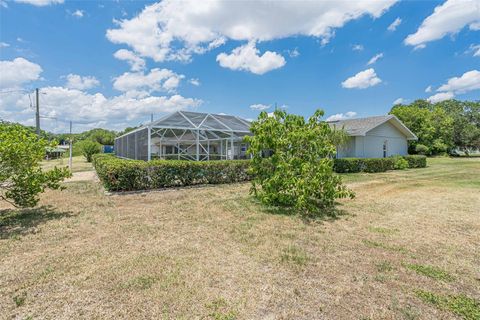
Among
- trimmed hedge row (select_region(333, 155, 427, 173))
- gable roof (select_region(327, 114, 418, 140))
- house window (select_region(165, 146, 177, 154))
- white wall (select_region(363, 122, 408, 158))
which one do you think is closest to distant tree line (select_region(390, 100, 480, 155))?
white wall (select_region(363, 122, 408, 158))

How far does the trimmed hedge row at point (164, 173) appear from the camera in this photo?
8688 mm

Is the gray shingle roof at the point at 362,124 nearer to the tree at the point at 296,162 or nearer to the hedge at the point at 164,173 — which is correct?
the hedge at the point at 164,173

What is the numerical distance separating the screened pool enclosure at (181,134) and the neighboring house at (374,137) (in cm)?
828

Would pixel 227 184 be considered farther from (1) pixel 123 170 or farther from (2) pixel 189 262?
(2) pixel 189 262

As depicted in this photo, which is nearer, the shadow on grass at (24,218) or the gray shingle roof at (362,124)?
the shadow on grass at (24,218)

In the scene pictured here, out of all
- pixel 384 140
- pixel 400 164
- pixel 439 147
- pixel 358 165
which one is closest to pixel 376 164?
pixel 358 165

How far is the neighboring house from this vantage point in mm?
18797

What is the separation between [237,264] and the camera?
11.9 feet

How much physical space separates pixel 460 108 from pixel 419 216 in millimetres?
51572

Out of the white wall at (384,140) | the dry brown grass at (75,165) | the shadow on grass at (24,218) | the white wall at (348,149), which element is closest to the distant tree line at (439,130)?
the white wall at (384,140)

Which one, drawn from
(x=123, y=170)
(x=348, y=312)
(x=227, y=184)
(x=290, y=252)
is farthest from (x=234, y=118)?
(x=348, y=312)

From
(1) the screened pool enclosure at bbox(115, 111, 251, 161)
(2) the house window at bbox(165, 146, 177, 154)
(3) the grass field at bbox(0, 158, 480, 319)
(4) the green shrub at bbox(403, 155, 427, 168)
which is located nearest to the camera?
(3) the grass field at bbox(0, 158, 480, 319)

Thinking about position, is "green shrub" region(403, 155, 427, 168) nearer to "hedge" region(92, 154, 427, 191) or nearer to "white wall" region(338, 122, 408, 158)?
"white wall" region(338, 122, 408, 158)

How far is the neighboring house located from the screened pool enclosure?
8.28 metres
